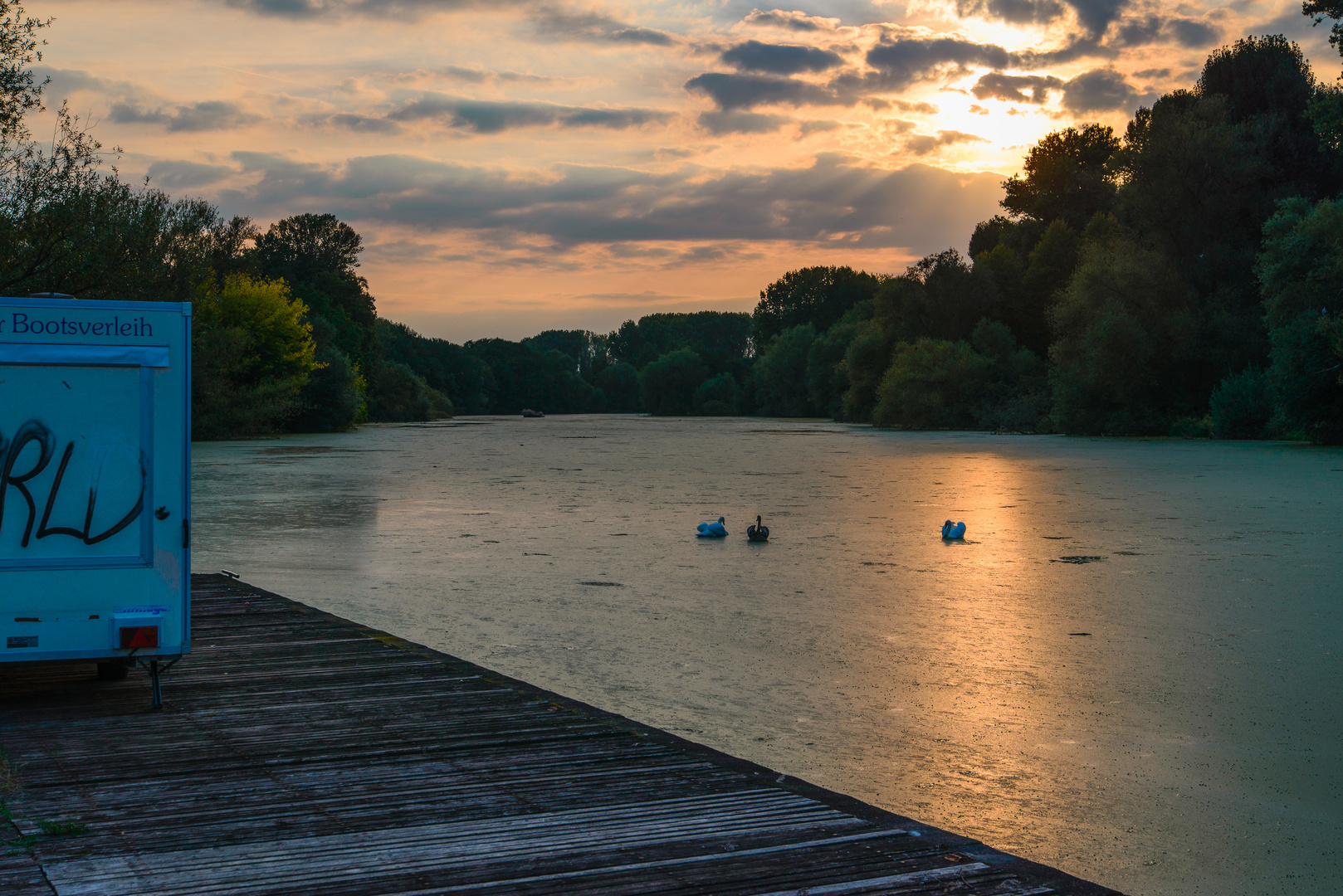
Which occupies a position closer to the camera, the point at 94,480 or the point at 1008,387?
the point at 94,480

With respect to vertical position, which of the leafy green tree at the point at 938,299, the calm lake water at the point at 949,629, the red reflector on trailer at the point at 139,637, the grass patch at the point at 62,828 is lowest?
the calm lake water at the point at 949,629

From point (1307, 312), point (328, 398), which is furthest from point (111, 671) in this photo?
point (328, 398)

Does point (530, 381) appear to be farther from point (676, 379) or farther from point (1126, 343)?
point (1126, 343)

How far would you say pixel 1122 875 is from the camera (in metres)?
4.23

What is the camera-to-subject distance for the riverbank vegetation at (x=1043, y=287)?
977 inches

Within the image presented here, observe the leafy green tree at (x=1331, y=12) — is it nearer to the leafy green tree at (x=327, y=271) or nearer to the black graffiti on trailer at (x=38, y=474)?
the black graffiti on trailer at (x=38, y=474)

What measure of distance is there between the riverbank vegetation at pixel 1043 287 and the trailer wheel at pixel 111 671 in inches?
714

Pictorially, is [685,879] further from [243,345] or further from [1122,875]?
[243,345]

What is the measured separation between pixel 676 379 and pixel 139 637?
4440 inches

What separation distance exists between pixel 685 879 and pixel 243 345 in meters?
46.9

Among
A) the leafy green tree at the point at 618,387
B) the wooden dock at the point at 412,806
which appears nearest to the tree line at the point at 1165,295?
the wooden dock at the point at 412,806

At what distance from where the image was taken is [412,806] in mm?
3848

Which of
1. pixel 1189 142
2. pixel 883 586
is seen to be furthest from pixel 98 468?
pixel 1189 142

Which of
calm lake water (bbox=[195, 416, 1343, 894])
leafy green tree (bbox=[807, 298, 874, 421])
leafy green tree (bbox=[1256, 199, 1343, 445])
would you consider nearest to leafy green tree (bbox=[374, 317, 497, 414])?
leafy green tree (bbox=[807, 298, 874, 421])
